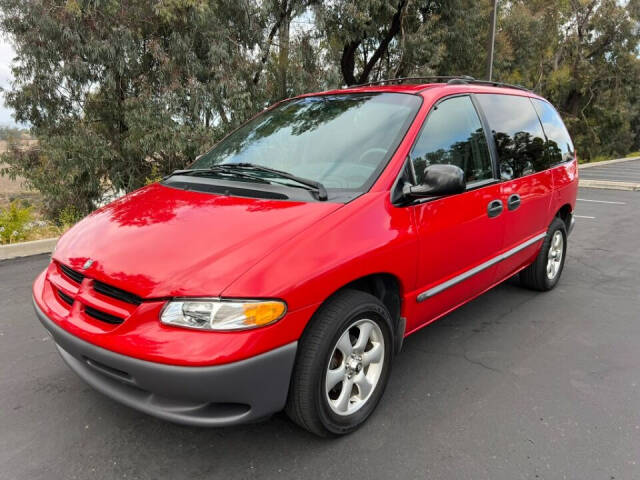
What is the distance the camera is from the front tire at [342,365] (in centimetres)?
218

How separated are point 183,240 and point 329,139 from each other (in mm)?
1222

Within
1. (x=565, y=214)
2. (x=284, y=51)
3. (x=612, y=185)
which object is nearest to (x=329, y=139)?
(x=565, y=214)

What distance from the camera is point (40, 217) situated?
10898 mm

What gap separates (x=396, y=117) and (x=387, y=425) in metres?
1.79

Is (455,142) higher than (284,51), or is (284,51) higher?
(284,51)

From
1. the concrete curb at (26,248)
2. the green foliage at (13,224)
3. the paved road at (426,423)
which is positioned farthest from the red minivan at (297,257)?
the green foliage at (13,224)

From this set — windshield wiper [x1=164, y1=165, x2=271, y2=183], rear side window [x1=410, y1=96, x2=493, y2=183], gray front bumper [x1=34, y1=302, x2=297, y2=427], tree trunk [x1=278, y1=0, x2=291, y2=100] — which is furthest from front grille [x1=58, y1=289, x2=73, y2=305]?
tree trunk [x1=278, y1=0, x2=291, y2=100]

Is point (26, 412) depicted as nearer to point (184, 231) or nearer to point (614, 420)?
point (184, 231)

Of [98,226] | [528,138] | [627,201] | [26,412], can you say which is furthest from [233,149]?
[627,201]

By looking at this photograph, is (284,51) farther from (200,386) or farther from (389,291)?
(200,386)

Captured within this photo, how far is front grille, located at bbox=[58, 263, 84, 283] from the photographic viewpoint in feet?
7.78

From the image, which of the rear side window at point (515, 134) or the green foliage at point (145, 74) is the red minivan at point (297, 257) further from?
the green foliage at point (145, 74)

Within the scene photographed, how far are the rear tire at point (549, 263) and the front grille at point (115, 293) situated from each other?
11.8 feet

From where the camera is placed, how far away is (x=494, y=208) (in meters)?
3.32
